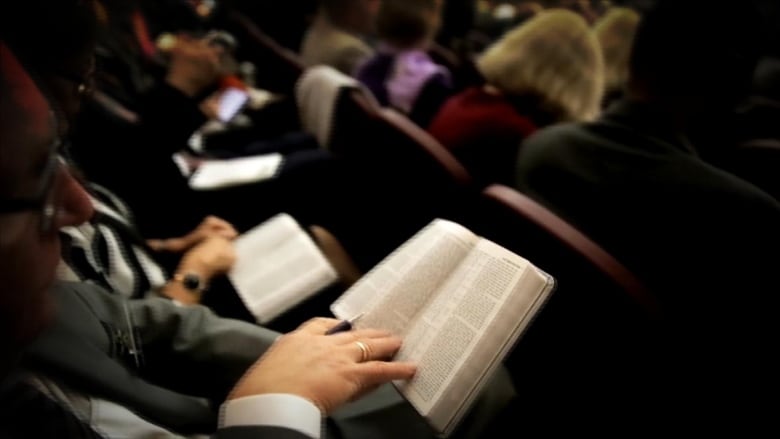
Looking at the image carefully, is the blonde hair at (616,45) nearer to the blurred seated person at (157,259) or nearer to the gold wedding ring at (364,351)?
the blurred seated person at (157,259)

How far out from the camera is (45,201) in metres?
0.43

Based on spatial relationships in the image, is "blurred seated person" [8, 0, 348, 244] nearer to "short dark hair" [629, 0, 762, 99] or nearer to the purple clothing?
the purple clothing

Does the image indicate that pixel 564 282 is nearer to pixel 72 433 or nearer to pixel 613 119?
pixel 613 119

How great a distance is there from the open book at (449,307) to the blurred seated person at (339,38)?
1.86 m

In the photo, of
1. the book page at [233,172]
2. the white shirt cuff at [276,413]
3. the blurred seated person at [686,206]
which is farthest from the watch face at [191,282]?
the blurred seated person at [686,206]

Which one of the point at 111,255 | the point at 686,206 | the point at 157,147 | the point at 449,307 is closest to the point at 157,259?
the point at 111,255

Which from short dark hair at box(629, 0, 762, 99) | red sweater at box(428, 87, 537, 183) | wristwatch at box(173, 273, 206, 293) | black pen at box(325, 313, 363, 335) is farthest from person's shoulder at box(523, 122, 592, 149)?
wristwatch at box(173, 273, 206, 293)

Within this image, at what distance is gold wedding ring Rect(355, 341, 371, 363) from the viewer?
0.61m

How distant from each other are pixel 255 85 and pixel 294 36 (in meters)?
1.45

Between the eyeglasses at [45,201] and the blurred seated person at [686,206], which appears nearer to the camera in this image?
the eyeglasses at [45,201]

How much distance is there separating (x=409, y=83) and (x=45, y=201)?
5.54 ft

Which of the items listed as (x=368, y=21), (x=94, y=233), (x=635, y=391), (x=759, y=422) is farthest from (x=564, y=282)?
(x=368, y=21)

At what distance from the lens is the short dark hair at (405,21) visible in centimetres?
213

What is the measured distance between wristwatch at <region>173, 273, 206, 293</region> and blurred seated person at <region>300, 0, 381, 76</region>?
1.59 m
